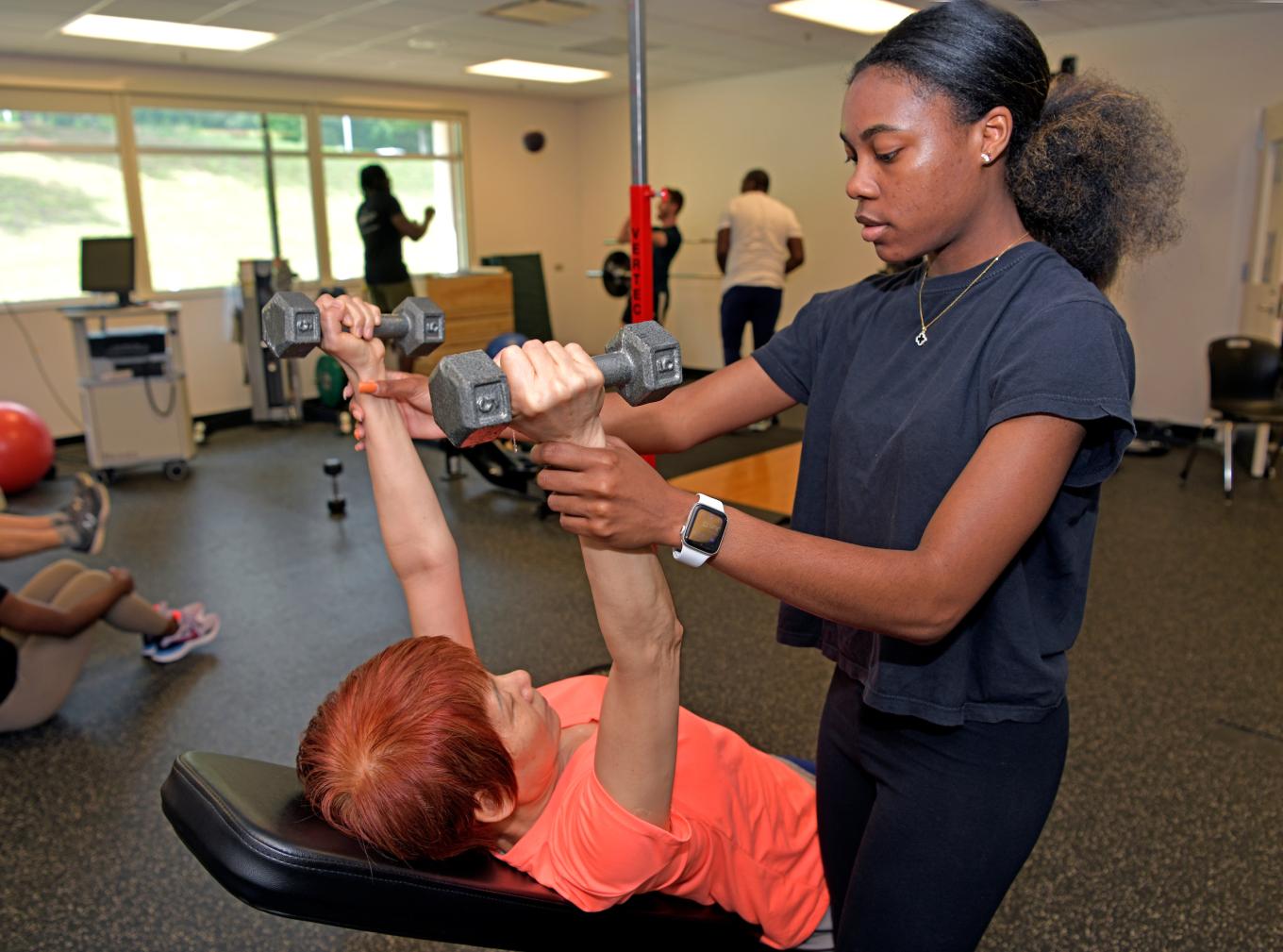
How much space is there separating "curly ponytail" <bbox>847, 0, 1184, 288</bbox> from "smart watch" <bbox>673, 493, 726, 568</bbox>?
46 centimetres

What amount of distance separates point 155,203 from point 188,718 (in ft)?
18.0

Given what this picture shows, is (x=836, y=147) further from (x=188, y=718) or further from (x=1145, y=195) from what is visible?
(x=1145, y=195)

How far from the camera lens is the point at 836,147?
291 inches

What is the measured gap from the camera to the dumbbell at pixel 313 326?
1.07m

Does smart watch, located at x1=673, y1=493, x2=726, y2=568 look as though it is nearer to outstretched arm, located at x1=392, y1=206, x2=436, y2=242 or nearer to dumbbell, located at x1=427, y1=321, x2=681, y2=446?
dumbbell, located at x1=427, y1=321, x2=681, y2=446

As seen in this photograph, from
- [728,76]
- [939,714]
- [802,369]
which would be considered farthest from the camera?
[728,76]

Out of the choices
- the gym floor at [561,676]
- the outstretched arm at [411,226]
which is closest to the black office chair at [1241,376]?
the gym floor at [561,676]

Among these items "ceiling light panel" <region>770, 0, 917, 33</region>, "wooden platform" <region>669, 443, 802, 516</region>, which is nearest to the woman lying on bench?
"wooden platform" <region>669, 443, 802, 516</region>

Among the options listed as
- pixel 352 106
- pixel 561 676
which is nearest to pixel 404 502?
pixel 561 676

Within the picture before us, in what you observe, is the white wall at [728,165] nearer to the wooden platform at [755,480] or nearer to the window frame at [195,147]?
the window frame at [195,147]

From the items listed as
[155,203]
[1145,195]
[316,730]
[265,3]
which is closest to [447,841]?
[316,730]

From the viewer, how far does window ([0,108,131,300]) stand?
250 inches

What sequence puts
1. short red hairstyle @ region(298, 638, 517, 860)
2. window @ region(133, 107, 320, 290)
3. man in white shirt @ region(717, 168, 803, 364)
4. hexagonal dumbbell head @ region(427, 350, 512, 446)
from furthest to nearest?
window @ region(133, 107, 320, 290) < man in white shirt @ region(717, 168, 803, 364) < short red hairstyle @ region(298, 638, 517, 860) < hexagonal dumbbell head @ region(427, 350, 512, 446)

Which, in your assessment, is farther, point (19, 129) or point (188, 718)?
point (19, 129)
